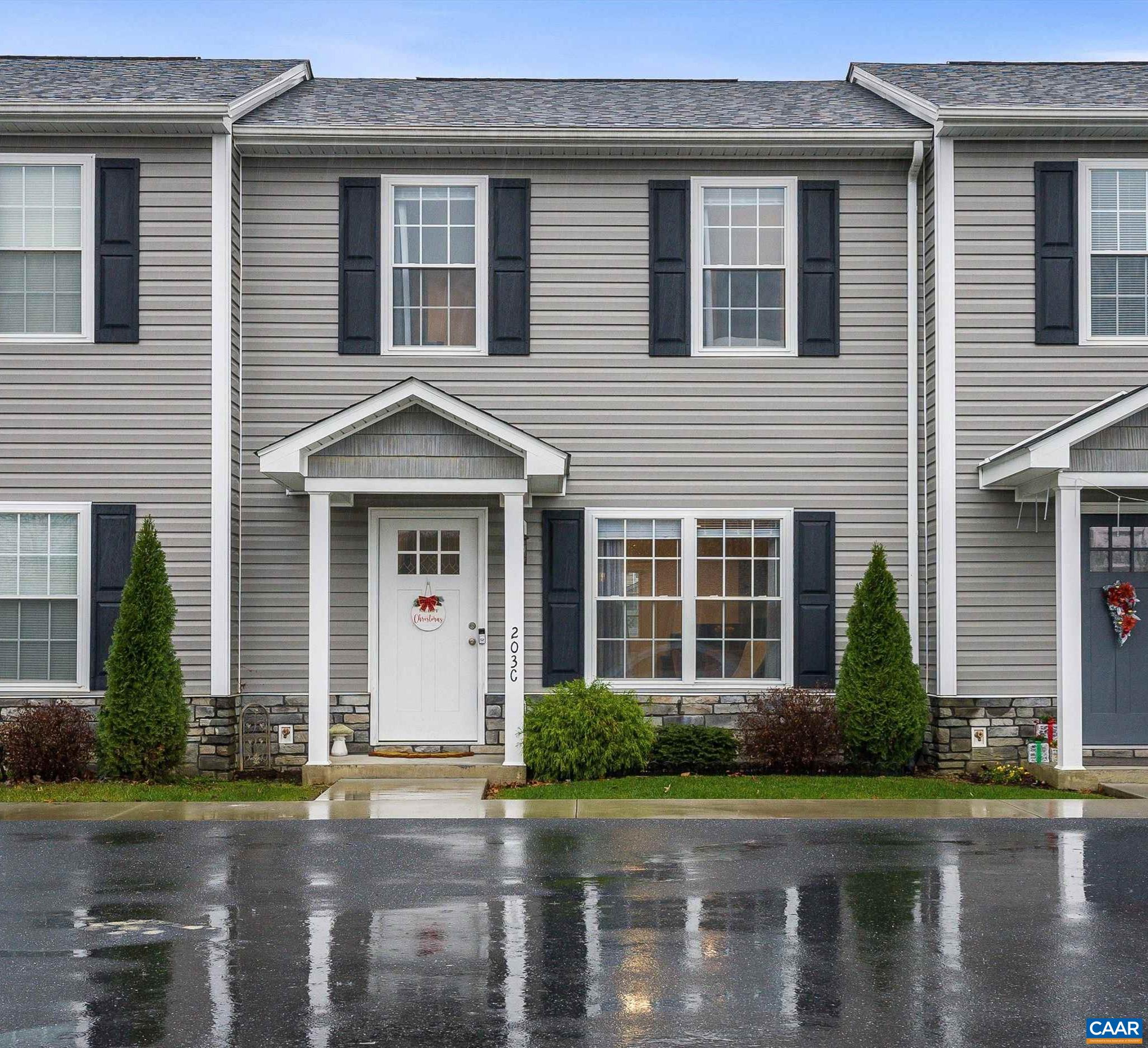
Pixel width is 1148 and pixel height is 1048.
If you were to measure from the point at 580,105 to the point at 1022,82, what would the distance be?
4817 mm

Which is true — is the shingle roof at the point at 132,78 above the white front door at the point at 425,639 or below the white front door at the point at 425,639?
above

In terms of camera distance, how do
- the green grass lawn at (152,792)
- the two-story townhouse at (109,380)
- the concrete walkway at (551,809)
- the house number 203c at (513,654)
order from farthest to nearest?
the two-story townhouse at (109,380)
the house number 203c at (513,654)
the green grass lawn at (152,792)
the concrete walkway at (551,809)

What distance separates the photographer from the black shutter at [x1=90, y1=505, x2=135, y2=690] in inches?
520

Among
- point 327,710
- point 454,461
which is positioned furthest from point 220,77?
point 327,710

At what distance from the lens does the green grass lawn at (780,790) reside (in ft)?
38.6

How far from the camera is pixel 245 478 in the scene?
13812 millimetres

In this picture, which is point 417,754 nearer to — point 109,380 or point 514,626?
point 514,626

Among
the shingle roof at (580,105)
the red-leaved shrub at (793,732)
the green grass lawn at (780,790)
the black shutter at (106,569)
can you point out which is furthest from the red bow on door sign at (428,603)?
the shingle roof at (580,105)

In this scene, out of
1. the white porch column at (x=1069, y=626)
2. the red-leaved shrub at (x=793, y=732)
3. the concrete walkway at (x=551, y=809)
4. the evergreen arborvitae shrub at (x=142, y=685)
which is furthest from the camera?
the red-leaved shrub at (x=793, y=732)

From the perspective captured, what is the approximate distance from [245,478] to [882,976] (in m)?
9.43

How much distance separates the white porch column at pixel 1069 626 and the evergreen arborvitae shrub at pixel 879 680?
132 cm

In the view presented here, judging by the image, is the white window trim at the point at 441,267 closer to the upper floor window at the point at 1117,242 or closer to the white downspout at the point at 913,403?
the white downspout at the point at 913,403

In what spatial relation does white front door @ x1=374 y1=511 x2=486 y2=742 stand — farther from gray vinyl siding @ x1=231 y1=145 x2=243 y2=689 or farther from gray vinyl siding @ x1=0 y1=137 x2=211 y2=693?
gray vinyl siding @ x1=0 y1=137 x2=211 y2=693

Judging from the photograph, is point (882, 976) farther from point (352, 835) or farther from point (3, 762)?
point (3, 762)
